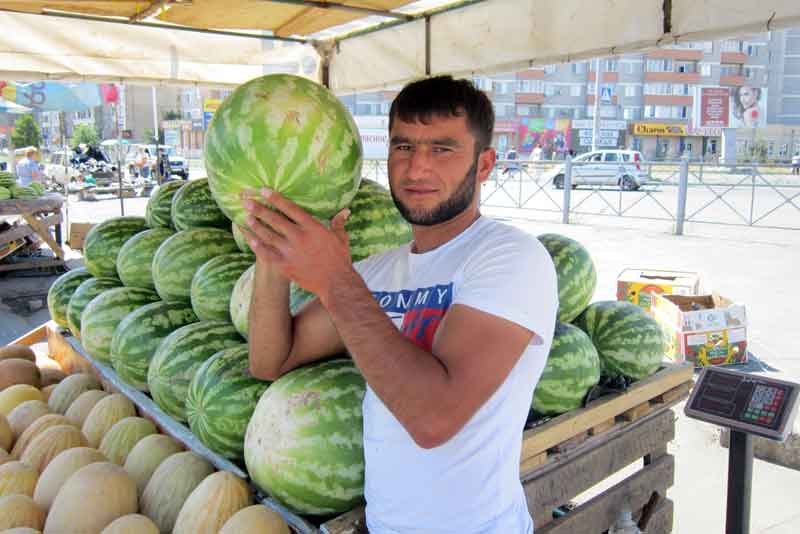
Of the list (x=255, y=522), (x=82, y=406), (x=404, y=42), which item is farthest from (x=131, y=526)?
(x=404, y=42)

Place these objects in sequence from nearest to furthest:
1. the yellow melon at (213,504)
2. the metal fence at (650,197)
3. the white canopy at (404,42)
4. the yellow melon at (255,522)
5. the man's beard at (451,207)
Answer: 1. the man's beard at (451,207)
2. the yellow melon at (255,522)
3. the yellow melon at (213,504)
4. the white canopy at (404,42)
5. the metal fence at (650,197)

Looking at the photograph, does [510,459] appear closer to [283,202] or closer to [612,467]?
[283,202]

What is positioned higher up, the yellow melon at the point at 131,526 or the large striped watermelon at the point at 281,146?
the large striped watermelon at the point at 281,146

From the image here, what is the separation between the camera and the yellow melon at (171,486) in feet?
6.52

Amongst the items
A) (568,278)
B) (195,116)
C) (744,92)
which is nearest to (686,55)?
(744,92)

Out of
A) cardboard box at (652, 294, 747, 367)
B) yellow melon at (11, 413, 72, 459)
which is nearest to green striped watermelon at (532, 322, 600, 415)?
yellow melon at (11, 413, 72, 459)

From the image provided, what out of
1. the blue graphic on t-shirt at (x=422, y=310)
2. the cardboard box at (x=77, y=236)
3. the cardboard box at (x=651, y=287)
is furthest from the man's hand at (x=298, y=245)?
the cardboard box at (x=77, y=236)

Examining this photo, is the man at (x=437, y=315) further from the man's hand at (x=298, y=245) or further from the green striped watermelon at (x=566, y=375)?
the green striped watermelon at (x=566, y=375)

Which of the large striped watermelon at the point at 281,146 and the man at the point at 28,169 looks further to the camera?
the man at the point at 28,169

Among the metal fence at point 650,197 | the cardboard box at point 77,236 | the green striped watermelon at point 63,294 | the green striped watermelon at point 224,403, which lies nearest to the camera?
the green striped watermelon at point 224,403

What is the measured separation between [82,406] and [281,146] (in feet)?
6.37

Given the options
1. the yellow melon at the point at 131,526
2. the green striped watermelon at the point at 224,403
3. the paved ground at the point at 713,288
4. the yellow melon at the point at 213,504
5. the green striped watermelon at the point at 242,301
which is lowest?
the paved ground at the point at 713,288

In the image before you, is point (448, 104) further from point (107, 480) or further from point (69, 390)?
point (69, 390)

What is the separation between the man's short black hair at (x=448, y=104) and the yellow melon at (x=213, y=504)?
114 centimetres
